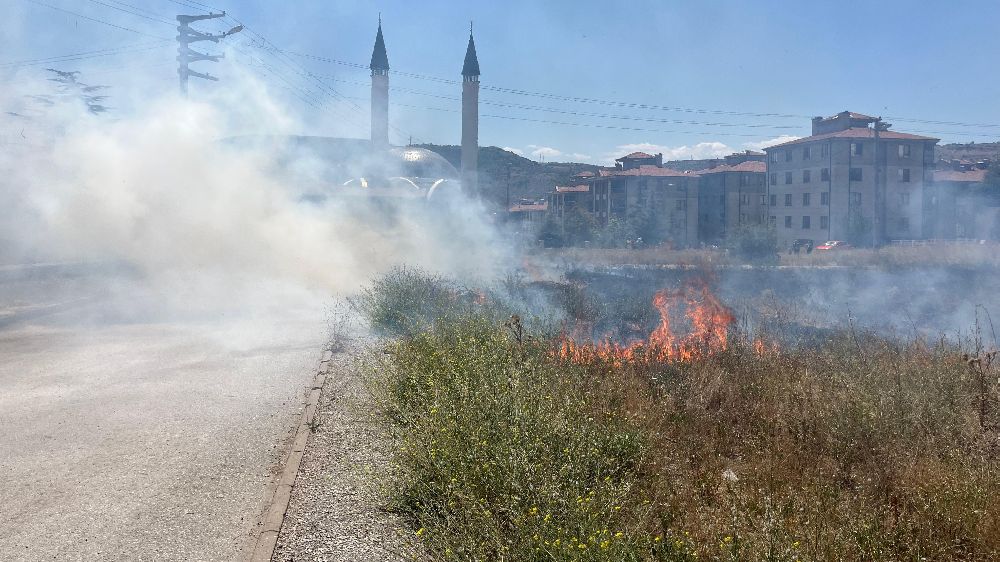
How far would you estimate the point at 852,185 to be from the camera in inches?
1897

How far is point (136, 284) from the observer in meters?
20.0

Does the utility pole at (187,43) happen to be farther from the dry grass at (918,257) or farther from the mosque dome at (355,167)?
the dry grass at (918,257)

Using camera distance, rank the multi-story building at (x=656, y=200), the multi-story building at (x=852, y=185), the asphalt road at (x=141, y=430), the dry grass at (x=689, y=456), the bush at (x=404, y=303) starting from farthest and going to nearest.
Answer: the multi-story building at (x=656, y=200), the multi-story building at (x=852, y=185), the bush at (x=404, y=303), the asphalt road at (x=141, y=430), the dry grass at (x=689, y=456)

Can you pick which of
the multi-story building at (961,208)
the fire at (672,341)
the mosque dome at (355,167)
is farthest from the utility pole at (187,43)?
the multi-story building at (961,208)

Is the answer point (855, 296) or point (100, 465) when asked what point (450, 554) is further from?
point (855, 296)

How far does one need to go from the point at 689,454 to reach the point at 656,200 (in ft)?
179

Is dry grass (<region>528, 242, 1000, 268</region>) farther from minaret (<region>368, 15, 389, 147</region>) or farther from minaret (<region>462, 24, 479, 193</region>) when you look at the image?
minaret (<region>368, 15, 389, 147</region>)

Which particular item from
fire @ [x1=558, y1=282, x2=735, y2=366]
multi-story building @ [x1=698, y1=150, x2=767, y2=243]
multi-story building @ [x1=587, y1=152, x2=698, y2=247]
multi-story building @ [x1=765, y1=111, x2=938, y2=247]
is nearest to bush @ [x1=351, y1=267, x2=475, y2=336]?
fire @ [x1=558, y1=282, x2=735, y2=366]

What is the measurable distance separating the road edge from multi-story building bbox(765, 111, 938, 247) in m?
43.7

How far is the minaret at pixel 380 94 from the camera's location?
170ft

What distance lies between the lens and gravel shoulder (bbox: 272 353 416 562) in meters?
4.51

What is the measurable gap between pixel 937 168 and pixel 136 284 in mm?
55193

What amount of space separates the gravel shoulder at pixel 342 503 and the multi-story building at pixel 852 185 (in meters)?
44.0

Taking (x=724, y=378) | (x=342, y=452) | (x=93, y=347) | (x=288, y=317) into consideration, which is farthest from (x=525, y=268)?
(x=342, y=452)
